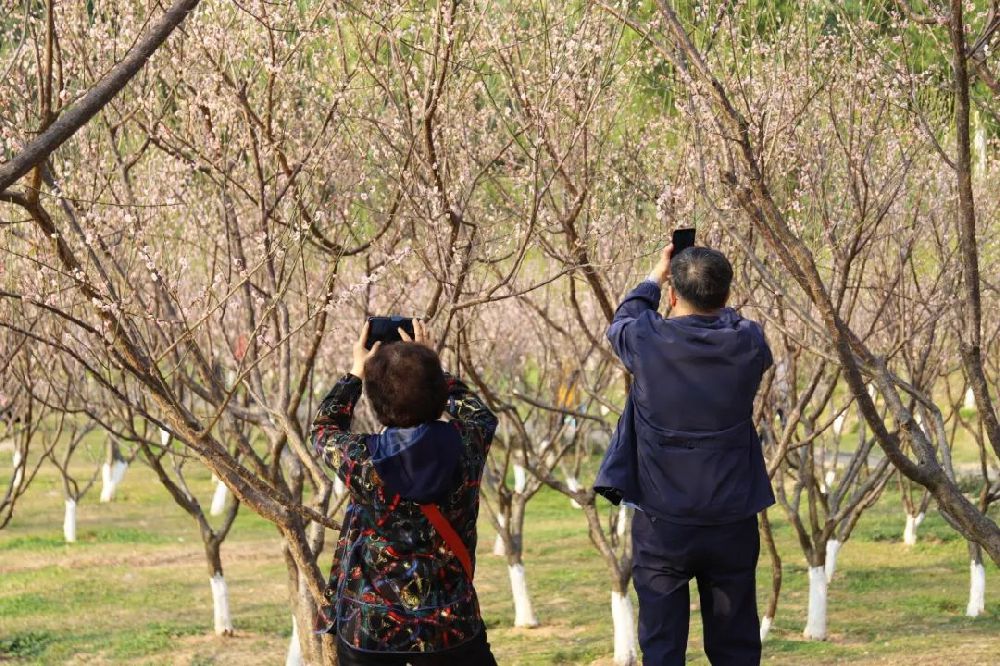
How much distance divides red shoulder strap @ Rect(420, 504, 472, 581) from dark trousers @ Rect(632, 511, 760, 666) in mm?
603

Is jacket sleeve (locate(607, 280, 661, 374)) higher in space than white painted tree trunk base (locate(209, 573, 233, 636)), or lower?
higher

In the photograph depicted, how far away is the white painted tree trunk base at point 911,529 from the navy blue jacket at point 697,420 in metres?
13.9

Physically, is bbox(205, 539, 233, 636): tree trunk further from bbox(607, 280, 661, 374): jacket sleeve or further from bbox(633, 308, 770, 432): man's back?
bbox(633, 308, 770, 432): man's back

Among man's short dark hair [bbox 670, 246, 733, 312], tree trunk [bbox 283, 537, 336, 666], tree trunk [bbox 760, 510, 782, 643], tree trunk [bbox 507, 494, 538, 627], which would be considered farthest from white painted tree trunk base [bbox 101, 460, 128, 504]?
man's short dark hair [bbox 670, 246, 733, 312]

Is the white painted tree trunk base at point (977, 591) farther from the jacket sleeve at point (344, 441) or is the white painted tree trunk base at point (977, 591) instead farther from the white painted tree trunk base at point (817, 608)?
the jacket sleeve at point (344, 441)

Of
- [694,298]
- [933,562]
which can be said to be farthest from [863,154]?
[933,562]

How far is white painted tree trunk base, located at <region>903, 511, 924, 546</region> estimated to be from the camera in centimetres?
1664

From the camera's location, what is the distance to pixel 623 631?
10461 mm

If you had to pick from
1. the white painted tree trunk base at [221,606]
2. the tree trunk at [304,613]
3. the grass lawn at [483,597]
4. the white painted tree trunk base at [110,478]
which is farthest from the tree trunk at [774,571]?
the white painted tree trunk base at [110,478]

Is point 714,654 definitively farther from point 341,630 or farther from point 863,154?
point 863,154

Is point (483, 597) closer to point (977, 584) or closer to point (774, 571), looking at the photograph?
point (977, 584)

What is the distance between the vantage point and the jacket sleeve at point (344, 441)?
10.9 ft

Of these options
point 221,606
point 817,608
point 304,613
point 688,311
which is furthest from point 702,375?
point 221,606

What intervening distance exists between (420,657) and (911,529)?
579 inches
